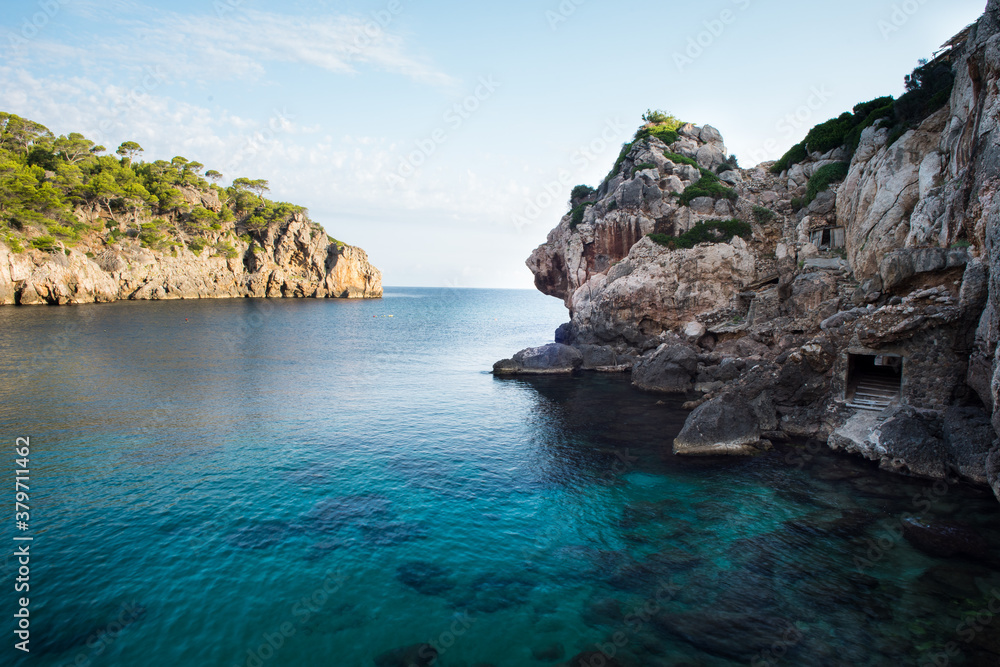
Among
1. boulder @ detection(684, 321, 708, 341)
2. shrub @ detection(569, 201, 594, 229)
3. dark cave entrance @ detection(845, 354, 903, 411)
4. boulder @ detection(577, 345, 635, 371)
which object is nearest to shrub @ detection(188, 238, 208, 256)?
shrub @ detection(569, 201, 594, 229)

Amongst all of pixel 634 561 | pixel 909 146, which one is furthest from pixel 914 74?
pixel 634 561

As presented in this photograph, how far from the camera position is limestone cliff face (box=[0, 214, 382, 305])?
7094 centimetres

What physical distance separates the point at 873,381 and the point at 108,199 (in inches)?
4562

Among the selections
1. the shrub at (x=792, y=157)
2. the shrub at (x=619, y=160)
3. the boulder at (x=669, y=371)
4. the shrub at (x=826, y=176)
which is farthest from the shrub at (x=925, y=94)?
the shrub at (x=619, y=160)

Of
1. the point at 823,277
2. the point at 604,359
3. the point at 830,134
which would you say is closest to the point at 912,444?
the point at 823,277

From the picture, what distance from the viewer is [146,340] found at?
49.3m

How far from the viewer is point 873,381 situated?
81.4 feet

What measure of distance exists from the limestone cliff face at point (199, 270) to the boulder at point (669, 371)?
88.0 meters

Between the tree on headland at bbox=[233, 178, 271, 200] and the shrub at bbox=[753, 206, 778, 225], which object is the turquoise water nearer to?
the shrub at bbox=[753, 206, 778, 225]

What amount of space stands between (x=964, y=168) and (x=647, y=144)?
36.1 m

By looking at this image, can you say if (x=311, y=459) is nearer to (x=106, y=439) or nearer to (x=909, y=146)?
(x=106, y=439)

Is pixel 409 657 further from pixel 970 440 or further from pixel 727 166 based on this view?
pixel 727 166

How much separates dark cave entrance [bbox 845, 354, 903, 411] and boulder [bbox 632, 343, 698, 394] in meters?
10.4

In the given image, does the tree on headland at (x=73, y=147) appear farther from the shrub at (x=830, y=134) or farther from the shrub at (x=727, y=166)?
the shrub at (x=830, y=134)
